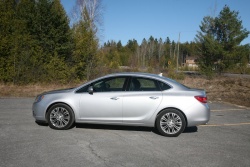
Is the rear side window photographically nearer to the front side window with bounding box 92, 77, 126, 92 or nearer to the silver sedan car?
the silver sedan car

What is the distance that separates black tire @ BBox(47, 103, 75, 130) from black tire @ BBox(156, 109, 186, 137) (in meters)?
2.31

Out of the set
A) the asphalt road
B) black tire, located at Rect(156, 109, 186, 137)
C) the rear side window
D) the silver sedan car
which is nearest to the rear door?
the silver sedan car

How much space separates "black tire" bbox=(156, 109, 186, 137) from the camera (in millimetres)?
7070

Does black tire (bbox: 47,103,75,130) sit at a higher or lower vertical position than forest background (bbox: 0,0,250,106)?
lower

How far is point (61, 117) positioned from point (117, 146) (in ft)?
6.83

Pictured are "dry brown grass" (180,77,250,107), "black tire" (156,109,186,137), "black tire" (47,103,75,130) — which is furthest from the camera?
"dry brown grass" (180,77,250,107)

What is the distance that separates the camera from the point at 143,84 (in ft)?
24.3

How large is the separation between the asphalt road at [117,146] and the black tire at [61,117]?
186 mm

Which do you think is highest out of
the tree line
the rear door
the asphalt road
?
the tree line

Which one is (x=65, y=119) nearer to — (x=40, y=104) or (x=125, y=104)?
(x=40, y=104)

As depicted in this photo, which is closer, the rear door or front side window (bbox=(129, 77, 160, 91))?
the rear door

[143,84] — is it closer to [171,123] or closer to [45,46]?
[171,123]

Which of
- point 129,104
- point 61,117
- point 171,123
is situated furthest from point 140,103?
point 61,117

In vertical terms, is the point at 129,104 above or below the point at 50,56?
below
